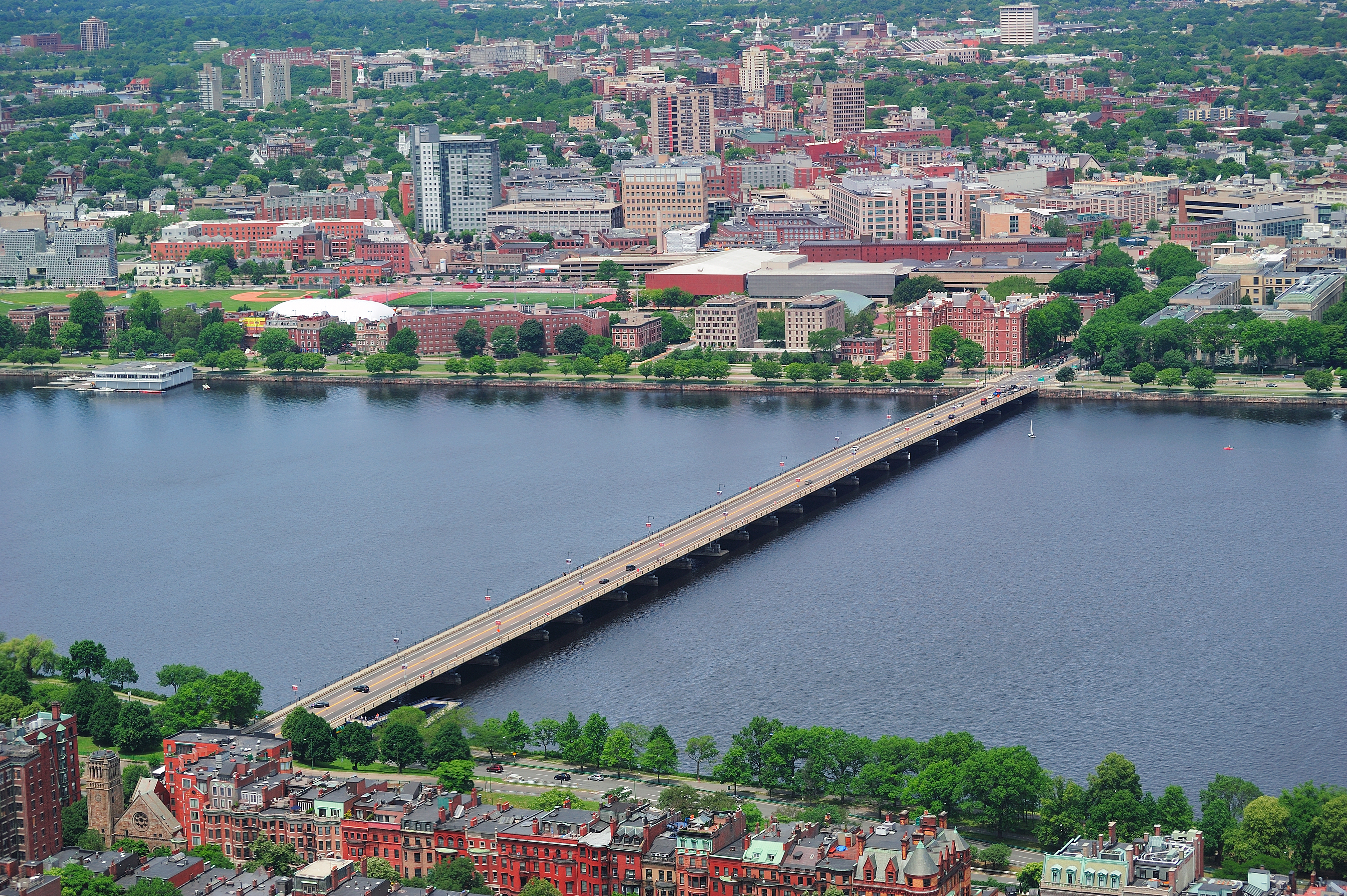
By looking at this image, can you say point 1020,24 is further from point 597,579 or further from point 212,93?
point 597,579

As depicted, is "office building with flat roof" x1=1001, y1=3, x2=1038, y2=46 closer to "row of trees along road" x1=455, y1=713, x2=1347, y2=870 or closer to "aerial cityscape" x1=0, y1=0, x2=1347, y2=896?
"aerial cityscape" x1=0, y1=0, x2=1347, y2=896

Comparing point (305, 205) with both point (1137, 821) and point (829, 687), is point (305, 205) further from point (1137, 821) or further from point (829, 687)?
point (1137, 821)

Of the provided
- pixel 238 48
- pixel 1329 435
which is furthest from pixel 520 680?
pixel 238 48

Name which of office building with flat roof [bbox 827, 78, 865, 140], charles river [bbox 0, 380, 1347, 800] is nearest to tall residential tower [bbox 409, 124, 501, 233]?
office building with flat roof [bbox 827, 78, 865, 140]

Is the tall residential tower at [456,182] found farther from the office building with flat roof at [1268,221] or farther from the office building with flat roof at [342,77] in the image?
the office building with flat roof at [342,77]

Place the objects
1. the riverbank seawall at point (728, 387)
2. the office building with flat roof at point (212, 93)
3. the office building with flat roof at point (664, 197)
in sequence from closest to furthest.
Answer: the riverbank seawall at point (728, 387)
the office building with flat roof at point (664, 197)
the office building with flat roof at point (212, 93)

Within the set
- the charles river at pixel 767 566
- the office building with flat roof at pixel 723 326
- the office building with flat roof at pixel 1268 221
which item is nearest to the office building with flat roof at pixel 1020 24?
the office building with flat roof at pixel 1268 221

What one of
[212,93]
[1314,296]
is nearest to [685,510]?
[1314,296]
